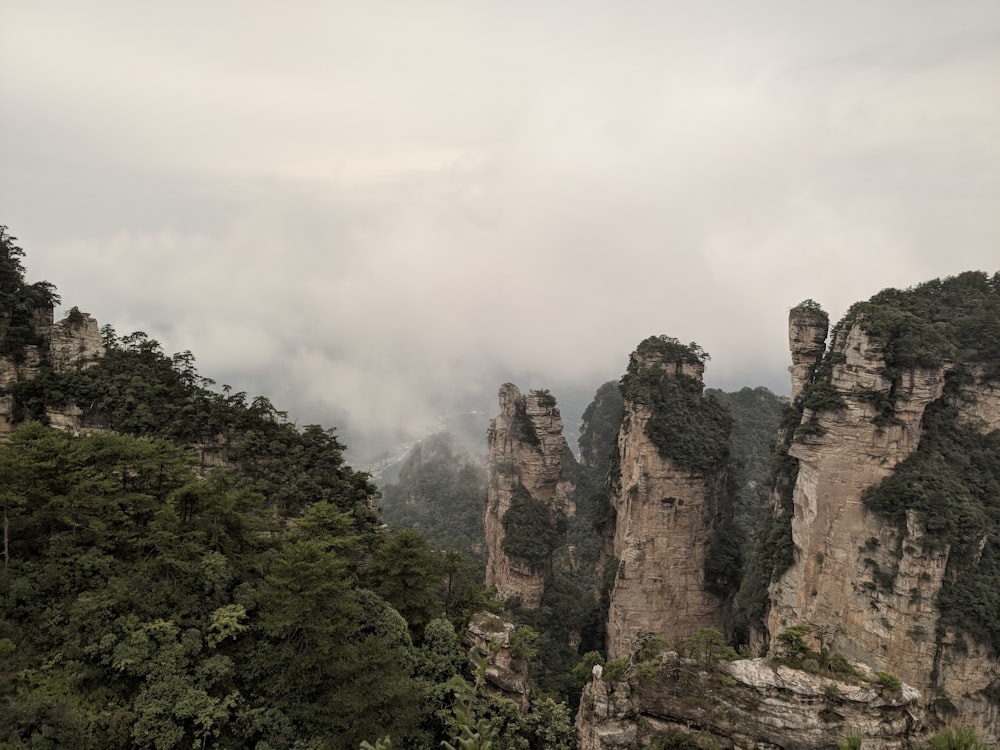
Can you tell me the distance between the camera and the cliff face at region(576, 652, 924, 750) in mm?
15562

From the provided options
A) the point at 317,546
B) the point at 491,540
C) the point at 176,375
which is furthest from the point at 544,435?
the point at 317,546

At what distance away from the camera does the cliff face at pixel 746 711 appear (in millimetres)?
15562

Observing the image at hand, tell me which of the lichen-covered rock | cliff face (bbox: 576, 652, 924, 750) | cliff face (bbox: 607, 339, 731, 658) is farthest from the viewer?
cliff face (bbox: 607, 339, 731, 658)

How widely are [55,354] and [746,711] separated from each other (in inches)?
1293

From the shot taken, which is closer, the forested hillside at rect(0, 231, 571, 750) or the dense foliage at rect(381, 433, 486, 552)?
the forested hillside at rect(0, 231, 571, 750)

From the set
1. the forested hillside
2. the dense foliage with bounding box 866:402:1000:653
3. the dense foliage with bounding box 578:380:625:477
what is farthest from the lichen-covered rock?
the dense foliage with bounding box 578:380:625:477

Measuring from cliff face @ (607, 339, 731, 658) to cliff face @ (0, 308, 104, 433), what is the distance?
33.9 metres

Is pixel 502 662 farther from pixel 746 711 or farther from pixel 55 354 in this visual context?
pixel 55 354

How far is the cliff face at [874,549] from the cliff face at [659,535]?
839 cm

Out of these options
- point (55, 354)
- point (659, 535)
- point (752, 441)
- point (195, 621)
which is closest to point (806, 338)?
point (659, 535)

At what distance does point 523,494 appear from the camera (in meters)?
47.5

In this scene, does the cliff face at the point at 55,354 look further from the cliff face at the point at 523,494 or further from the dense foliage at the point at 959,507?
the dense foliage at the point at 959,507

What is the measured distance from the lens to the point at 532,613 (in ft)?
141

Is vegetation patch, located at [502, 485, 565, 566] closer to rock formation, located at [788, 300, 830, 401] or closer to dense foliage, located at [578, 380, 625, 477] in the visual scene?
rock formation, located at [788, 300, 830, 401]
